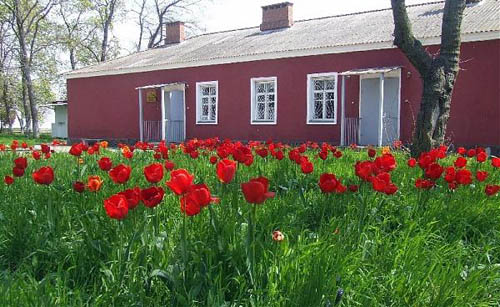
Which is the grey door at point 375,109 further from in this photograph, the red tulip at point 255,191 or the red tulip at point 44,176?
the red tulip at point 255,191

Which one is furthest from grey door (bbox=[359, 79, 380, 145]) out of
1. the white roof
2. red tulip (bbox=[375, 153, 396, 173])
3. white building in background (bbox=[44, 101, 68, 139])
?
white building in background (bbox=[44, 101, 68, 139])

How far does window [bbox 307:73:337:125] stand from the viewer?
15594mm

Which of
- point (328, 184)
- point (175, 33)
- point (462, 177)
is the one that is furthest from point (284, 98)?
point (328, 184)

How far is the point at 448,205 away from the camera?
3025 mm

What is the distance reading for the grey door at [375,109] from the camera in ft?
47.9

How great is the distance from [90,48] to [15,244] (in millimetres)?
36786

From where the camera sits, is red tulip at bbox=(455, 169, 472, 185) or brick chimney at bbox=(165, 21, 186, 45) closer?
red tulip at bbox=(455, 169, 472, 185)

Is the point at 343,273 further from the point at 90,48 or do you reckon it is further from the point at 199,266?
the point at 90,48

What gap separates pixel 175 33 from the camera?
81.8 ft

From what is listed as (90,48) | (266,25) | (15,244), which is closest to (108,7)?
(90,48)

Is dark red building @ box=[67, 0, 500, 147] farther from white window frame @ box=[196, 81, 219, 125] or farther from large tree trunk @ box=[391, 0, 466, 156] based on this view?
large tree trunk @ box=[391, 0, 466, 156]

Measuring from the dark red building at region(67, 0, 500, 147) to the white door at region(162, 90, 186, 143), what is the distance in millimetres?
42

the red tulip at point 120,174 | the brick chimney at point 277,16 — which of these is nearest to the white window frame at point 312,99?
the brick chimney at point 277,16

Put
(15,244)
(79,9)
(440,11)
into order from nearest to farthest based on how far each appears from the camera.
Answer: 1. (15,244)
2. (440,11)
3. (79,9)
